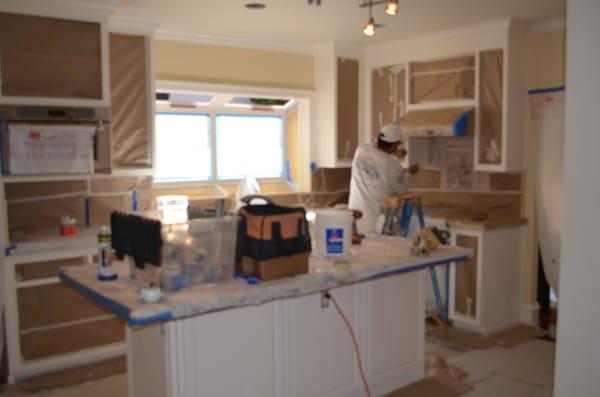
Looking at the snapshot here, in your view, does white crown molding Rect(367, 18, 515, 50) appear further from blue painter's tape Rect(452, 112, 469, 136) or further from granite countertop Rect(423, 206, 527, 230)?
granite countertop Rect(423, 206, 527, 230)

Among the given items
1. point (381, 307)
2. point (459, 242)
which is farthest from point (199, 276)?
point (459, 242)

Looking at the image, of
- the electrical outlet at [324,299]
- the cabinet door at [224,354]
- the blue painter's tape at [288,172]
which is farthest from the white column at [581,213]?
the blue painter's tape at [288,172]

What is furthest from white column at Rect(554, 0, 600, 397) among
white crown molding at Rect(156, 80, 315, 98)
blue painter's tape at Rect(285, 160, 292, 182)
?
blue painter's tape at Rect(285, 160, 292, 182)

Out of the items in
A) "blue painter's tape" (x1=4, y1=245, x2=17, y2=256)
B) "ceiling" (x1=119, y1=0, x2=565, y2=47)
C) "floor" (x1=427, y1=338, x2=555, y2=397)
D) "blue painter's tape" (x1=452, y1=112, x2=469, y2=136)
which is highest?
"ceiling" (x1=119, y1=0, x2=565, y2=47)

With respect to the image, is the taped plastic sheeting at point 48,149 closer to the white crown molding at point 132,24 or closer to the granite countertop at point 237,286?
the white crown molding at point 132,24

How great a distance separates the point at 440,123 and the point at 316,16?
1.45 meters

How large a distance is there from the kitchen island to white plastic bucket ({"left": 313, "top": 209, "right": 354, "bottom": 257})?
100 mm

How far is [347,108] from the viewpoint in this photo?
5680 mm

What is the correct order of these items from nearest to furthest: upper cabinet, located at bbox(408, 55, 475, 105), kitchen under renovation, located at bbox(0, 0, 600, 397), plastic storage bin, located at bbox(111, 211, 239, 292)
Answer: plastic storage bin, located at bbox(111, 211, 239, 292)
kitchen under renovation, located at bbox(0, 0, 600, 397)
upper cabinet, located at bbox(408, 55, 475, 105)

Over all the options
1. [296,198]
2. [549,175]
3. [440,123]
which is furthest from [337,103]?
[549,175]

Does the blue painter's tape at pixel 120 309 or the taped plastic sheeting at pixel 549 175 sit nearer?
the blue painter's tape at pixel 120 309

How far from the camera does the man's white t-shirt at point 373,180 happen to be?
14.6 feet

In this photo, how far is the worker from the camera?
4453 millimetres

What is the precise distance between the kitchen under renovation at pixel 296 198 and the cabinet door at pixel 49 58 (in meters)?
0.01
